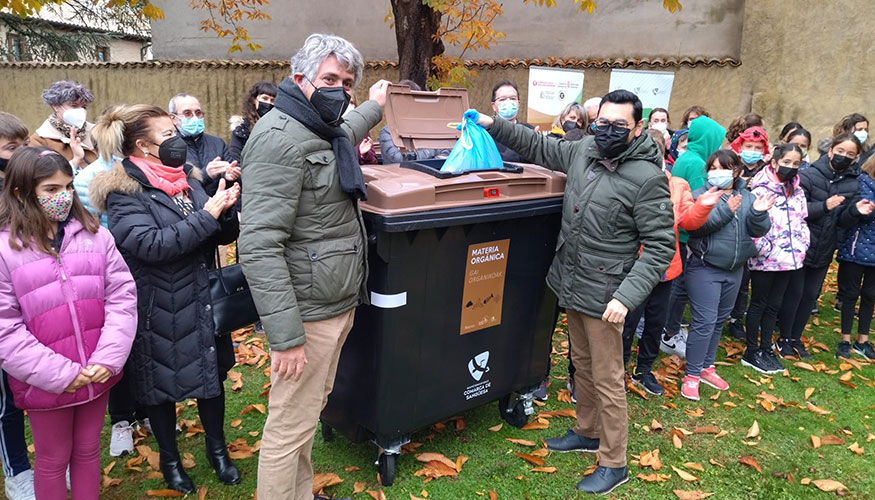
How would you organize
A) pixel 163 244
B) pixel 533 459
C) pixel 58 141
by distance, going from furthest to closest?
pixel 58 141
pixel 533 459
pixel 163 244

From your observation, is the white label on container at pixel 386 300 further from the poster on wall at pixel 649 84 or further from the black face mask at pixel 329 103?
the poster on wall at pixel 649 84

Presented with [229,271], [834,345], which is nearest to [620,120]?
[229,271]

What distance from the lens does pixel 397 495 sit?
311 cm

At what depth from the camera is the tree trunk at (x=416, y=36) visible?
6.89 metres

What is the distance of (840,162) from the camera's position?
4770mm

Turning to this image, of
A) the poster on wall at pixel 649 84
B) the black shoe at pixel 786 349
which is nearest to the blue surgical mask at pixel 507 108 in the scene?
the black shoe at pixel 786 349

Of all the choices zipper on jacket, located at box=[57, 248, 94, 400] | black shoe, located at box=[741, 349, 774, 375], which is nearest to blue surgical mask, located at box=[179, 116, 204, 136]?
zipper on jacket, located at box=[57, 248, 94, 400]

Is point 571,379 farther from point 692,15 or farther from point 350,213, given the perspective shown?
point 692,15

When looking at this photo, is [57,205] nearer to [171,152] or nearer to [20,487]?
[171,152]

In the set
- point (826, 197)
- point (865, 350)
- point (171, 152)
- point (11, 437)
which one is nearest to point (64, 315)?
point (171, 152)

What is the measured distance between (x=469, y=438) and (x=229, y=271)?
1.82m

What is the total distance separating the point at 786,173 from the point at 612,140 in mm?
2340

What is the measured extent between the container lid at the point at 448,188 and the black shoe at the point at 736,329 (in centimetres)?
332

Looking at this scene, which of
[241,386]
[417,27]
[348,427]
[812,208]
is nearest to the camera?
[348,427]
